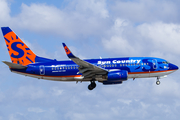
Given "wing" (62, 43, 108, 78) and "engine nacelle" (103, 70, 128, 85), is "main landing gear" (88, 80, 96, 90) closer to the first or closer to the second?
"wing" (62, 43, 108, 78)

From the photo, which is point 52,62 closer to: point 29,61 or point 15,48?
point 29,61

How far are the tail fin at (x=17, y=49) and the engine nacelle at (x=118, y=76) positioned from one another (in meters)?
14.7

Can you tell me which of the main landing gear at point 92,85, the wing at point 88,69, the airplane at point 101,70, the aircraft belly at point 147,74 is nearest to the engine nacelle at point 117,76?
the airplane at point 101,70

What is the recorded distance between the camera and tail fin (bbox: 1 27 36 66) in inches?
2221

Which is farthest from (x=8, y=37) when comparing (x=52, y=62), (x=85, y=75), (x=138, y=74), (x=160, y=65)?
(x=160, y=65)

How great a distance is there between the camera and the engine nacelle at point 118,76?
170 ft

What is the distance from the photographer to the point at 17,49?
57281 millimetres

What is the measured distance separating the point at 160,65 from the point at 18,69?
25389 millimetres

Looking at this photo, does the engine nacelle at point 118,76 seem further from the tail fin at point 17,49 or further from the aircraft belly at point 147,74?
the tail fin at point 17,49

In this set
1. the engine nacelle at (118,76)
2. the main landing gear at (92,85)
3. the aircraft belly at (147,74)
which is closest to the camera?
the engine nacelle at (118,76)

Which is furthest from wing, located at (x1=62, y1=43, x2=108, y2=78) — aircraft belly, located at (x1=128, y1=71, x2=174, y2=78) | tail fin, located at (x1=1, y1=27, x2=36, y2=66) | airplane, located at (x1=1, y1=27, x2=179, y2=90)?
tail fin, located at (x1=1, y1=27, x2=36, y2=66)

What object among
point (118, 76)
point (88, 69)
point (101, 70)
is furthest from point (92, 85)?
point (118, 76)

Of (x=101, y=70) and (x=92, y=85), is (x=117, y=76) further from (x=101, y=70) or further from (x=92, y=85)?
(x=92, y=85)

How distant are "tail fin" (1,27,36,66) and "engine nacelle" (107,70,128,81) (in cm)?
1475
